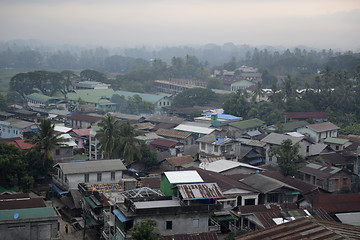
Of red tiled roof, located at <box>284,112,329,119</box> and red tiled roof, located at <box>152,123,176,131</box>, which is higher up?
red tiled roof, located at <box>284,112,329,119</box>

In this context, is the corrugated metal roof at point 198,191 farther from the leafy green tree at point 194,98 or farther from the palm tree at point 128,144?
the leafy green tree at point 194,98

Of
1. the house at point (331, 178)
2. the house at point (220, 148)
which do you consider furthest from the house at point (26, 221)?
the house at point (220, 148)

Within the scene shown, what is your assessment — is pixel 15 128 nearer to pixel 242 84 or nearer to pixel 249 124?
pixel 249 124

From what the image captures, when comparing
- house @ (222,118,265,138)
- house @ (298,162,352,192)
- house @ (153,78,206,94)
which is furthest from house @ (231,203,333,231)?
house @ (153,78,206,94)

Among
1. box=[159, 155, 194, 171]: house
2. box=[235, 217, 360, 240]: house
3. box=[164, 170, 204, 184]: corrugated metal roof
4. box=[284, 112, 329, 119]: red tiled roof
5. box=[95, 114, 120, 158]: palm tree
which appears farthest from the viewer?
box=[284, 112, 329, 119]: red tiled roof

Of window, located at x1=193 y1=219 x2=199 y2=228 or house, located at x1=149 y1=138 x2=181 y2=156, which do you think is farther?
house, located at x1=149 y1=138 x2=181 y2=156

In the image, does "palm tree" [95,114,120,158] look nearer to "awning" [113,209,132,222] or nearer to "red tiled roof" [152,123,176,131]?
"red tiled roof" [152,123,176,131]
